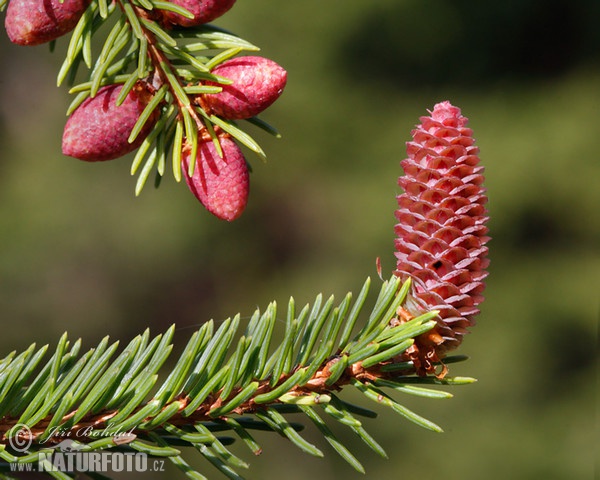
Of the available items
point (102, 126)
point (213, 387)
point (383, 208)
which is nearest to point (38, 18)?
point (102, 126)

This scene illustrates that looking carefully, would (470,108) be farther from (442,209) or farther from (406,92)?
(442,209)

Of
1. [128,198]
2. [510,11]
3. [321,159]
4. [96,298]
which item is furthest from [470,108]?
[96,298]

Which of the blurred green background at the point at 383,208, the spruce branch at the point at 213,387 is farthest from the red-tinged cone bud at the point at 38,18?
the blurred green background at the point at 383,208

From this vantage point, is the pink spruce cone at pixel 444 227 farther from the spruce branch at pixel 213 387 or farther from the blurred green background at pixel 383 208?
the blurred green background at pixel 383 208

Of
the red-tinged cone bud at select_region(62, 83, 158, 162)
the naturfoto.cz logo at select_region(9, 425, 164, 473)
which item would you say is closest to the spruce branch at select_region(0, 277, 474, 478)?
the naturfoto.cz logo at select_region(9, 425, 164, 473)

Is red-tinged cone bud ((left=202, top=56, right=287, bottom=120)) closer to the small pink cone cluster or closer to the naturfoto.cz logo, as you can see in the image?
the small pink cone cluster

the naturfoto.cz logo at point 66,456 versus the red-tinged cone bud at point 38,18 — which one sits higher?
the red-tinged cone bud at point 38,18
